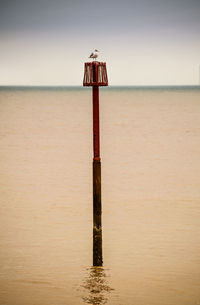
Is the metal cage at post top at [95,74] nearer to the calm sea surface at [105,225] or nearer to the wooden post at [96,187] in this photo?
the wooden post at [96,187]

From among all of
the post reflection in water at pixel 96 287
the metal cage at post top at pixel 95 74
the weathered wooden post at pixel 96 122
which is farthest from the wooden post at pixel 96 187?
the post reflection in water at pixel 96 287

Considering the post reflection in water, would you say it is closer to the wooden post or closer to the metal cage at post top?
the wooden post

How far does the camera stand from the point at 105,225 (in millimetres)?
12016

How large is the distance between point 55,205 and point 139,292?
574 centimetres

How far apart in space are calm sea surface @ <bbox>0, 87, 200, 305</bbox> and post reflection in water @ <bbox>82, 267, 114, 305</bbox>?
0.02m

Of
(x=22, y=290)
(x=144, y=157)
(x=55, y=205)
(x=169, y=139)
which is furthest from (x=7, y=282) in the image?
(x=169, y=139)

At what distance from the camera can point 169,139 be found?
27.4m

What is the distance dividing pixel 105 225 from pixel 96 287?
3646mm

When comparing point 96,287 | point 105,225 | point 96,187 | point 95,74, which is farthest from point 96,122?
point 105,225

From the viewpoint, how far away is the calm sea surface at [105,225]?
8.41 m

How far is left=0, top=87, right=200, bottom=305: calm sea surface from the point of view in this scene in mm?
8414

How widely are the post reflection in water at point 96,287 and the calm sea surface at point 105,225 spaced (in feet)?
0.05

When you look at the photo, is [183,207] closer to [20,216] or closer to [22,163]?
[20,216]

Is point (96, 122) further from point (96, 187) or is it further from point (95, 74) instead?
point (96, 187)
